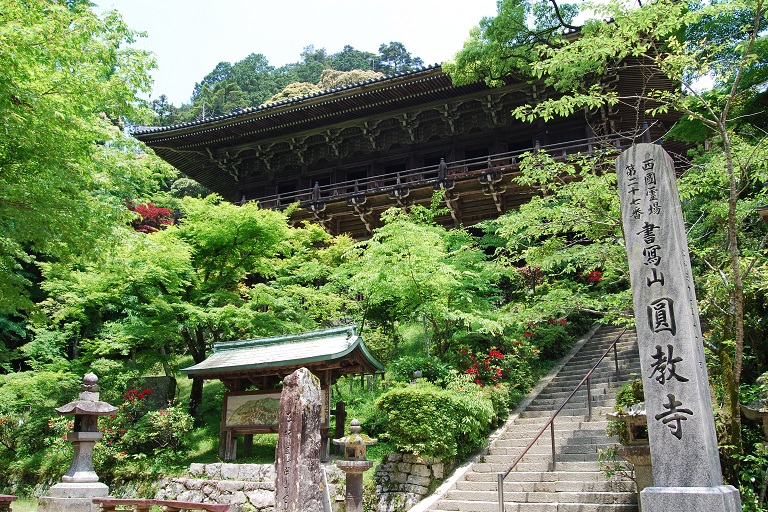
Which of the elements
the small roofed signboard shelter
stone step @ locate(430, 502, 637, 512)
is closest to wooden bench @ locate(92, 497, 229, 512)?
the small roofed signboard shelter

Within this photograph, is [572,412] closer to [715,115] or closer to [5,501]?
[715,115]

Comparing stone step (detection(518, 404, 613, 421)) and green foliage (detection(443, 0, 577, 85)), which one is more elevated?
green foliage (detection(443, 0, 577, 85))

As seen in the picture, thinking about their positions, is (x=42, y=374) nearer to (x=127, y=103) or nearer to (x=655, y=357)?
(x=127, y=103)

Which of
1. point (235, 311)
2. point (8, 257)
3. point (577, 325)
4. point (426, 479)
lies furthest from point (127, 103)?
point (577, 325)

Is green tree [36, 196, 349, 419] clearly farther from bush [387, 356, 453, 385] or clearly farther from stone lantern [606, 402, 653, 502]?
stone lantern [606, 402, 653, 502]

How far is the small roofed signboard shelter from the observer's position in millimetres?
11094

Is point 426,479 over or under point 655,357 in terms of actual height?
under

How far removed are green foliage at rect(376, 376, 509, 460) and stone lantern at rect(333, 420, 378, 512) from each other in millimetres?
1278

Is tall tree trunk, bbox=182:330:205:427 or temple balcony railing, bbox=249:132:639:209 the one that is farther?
temple balcony railing, bbox=249:132:639:209

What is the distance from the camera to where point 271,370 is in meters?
11.7

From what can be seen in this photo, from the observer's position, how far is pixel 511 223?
32.3 ft

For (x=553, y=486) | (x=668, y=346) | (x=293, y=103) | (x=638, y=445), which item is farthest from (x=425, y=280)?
(x=293, y=103)

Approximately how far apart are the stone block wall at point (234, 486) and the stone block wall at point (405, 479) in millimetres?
748

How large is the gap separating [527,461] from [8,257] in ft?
30.2
